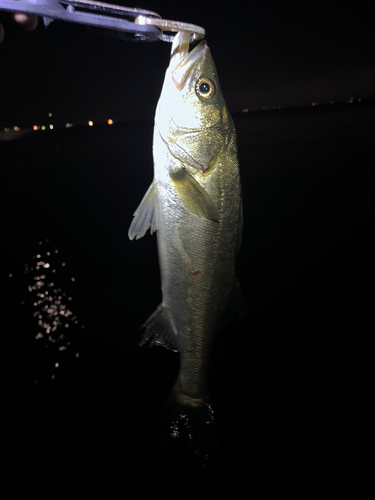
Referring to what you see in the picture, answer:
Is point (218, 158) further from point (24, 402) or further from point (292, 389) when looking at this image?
point (24, 402)

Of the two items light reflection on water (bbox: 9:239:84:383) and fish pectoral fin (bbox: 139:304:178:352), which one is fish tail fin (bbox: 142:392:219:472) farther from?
light reflection on water (bbox: 9:239:84:383)

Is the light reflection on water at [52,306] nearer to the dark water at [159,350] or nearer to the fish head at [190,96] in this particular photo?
the dark water at [159,350]

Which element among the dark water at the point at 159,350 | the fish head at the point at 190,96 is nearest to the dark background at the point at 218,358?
the dark water at the point at 159,350

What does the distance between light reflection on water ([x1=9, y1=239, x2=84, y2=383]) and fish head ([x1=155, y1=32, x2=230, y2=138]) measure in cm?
373

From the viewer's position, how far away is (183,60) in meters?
1.55

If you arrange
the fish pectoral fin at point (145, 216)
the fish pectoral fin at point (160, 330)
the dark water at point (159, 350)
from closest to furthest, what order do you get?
the fish pectoral fin at point (145, 216)
the fish pectoral fin at point (160, 330)
the dark water at point (159, 350)

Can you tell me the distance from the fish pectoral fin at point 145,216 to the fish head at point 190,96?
37cm

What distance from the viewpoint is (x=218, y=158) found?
171 centimetres

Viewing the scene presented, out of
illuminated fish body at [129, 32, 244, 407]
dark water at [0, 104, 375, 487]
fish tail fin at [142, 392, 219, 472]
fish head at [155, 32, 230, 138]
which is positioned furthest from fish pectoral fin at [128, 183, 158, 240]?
fish tail fin at [142, 392, 219, 472]

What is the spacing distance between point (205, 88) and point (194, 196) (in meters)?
0.63

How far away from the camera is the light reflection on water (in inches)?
169

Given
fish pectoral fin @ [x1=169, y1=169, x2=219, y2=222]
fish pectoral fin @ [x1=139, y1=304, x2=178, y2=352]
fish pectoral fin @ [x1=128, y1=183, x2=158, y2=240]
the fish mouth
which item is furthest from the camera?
fish pectoral fin @ [x1=139, y1=304, x2=178, y2=352]

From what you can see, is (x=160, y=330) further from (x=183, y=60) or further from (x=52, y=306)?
(x=52, y=306)

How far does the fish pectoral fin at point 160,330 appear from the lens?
6.41ft
